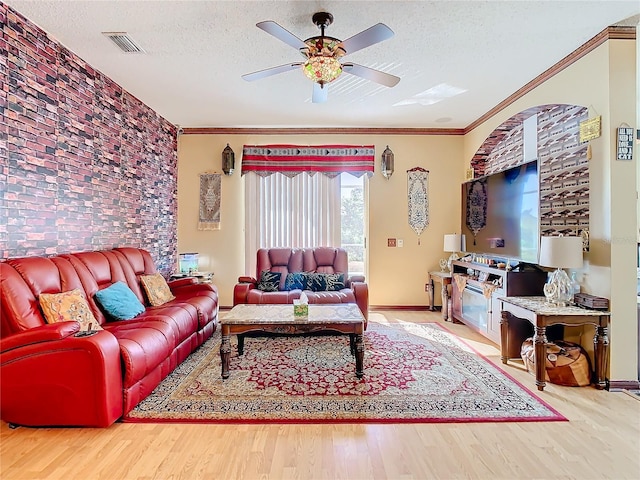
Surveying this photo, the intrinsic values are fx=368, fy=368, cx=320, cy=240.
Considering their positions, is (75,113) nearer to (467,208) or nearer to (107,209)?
(107,209)

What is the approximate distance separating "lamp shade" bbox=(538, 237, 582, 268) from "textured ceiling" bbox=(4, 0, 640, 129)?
163 centimetres

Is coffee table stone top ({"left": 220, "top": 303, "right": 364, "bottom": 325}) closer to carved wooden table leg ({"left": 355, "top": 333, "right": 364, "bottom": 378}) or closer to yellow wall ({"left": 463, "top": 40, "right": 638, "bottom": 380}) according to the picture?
carved wooden table leg ({"left": 355, "top": 333, "right": 364, "bottom": 378})

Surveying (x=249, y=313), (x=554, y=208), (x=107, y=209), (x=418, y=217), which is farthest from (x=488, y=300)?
(x=107, y=209)

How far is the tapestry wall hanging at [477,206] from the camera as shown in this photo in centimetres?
459

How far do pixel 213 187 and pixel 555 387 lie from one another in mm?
4892

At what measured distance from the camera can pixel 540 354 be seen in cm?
288

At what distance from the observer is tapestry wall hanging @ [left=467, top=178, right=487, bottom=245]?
4.59 m

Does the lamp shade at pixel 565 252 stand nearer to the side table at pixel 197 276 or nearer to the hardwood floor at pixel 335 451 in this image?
the hardwood floor at pixel 335 451

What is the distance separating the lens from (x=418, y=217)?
18.7ft

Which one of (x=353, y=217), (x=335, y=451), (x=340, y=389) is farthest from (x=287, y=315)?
(x=353, y=217)

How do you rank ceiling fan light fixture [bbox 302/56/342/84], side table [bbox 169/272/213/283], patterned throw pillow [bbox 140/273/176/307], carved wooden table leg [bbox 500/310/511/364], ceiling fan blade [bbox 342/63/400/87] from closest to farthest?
ceiling fan light fixture [bbox 302/56/342/84] → ceiling fan blade [bbox 342/63/400/87] → carved wooden table leg [bbox 500/310/511/364] → patterned throw pillow [bbox 140/273/176/307] → side table [bbox 169/272/213/283]

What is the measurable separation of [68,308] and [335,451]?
2100mm

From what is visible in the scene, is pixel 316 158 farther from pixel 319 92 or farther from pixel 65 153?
pixel 65 153

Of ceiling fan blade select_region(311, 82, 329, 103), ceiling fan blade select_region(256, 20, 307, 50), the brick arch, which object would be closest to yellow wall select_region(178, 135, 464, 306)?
the brick arch
